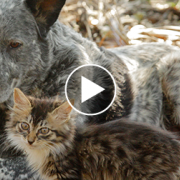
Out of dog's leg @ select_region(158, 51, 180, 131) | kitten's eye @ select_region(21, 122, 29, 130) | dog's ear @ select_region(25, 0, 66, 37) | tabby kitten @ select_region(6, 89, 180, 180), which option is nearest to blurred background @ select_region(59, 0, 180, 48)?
dog's leg @ select_region(158, 51, 180, 131)

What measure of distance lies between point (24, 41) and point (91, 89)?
98 centimetres

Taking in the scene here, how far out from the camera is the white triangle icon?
343 cm

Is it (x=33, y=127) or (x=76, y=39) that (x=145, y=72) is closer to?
(x=76, y=39)

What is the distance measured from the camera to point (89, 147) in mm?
2574

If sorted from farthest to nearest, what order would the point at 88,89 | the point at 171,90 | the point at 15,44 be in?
the point at 171,90, the point at 88,89, the point at 15,44

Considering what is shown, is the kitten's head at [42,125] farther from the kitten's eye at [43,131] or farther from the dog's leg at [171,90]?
the dog's leg at [171,90]

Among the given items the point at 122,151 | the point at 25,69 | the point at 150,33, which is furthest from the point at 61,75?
the point at 150,33

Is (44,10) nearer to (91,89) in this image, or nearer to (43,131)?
(91,89)

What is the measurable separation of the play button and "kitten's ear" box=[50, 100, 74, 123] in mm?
652

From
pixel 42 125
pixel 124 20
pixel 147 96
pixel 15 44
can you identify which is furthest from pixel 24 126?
pixel 124 20

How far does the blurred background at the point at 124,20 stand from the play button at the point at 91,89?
216 centimetres

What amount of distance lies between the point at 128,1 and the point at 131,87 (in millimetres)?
5206

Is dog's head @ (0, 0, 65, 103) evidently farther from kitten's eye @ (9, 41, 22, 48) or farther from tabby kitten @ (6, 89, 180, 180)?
tabby kitten @ (6, 89, 180, 180)

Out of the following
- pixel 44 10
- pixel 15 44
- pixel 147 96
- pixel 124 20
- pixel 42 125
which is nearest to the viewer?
pixel 42 125
